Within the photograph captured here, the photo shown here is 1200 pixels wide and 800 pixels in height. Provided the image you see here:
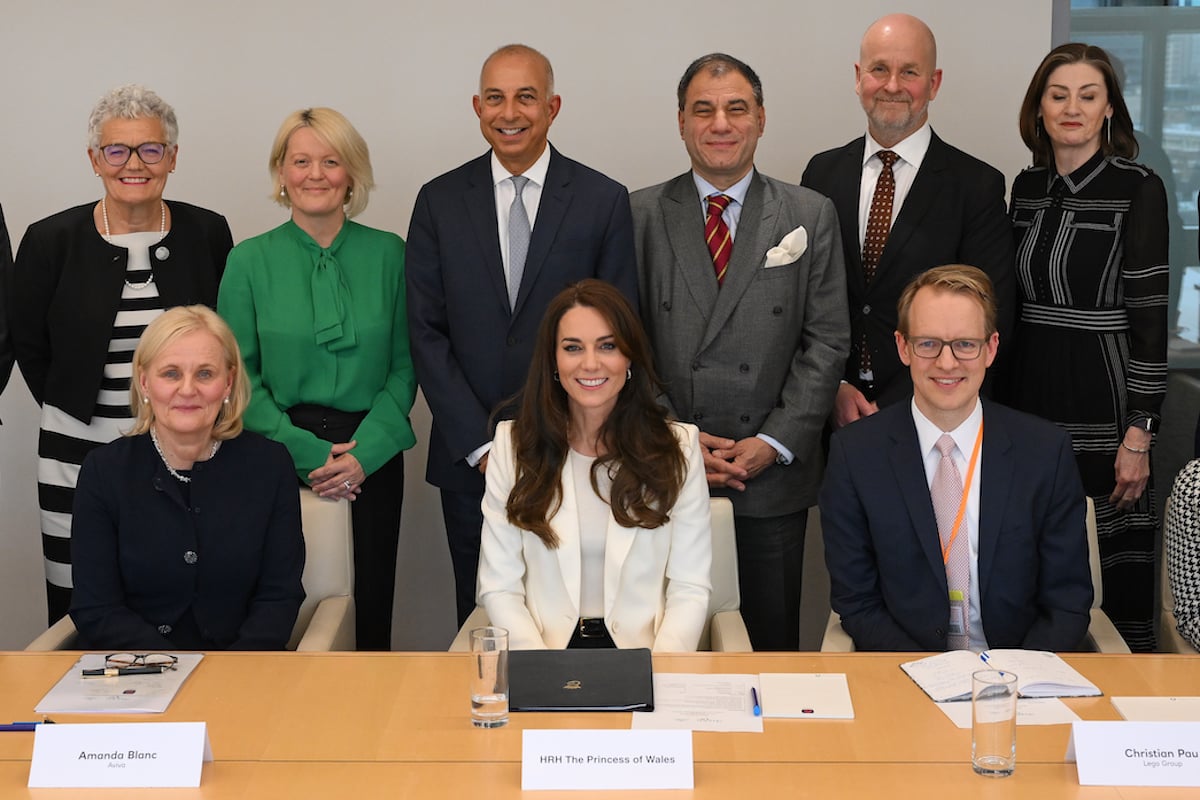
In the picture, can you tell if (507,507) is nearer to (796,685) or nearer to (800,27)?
(796,685)

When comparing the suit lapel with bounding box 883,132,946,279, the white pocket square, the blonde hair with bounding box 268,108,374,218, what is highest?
the blonde hair with bounding box 268,108,374,218

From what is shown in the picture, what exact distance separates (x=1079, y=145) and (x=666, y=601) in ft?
5.70

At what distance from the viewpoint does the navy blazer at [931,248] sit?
3697 mm

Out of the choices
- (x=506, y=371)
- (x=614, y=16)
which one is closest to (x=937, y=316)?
(x=506, y=371)

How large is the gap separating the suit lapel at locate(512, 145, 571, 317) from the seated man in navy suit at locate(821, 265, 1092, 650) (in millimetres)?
1040

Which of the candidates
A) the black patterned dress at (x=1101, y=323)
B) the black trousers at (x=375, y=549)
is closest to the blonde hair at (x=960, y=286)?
the black patterned dress at (x=1101, y=323)

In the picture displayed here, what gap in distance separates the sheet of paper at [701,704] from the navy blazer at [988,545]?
0.63 m

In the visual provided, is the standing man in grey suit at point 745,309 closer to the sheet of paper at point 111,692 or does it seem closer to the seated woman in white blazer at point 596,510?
the seated woman in white blazer at point 596,510

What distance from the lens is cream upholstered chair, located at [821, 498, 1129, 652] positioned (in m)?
3.00

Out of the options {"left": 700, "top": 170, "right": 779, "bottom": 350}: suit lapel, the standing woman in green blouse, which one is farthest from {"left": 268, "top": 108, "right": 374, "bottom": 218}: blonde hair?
{"left": 700, "top": 170, "right": 779, "bottom": 350}: suit lapel

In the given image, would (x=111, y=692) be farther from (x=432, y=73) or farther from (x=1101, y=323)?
(x=432, y=73)

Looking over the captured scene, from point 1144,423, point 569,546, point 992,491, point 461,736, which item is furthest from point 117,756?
point 1144,423

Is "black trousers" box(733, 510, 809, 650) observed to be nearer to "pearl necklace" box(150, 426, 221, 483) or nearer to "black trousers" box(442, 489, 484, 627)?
"black trousers" box(442, 489, 484, 627)

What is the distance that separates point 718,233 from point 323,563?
4.40 ft
